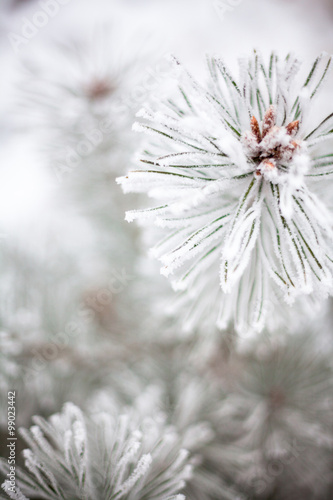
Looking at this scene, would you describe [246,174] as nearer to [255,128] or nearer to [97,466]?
[255,128]

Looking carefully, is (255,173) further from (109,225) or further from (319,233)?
(109,225)

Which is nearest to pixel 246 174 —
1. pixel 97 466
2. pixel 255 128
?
pixel 255 128

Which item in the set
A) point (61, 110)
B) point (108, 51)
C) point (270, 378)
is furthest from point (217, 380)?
point (108, 51)

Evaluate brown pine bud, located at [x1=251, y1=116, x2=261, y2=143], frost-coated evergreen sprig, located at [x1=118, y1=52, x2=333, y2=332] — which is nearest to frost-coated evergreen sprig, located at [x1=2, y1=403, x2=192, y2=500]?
frost-coated evergreen sprig, located at [x1=118, y1=52, x2=333, y2=332]

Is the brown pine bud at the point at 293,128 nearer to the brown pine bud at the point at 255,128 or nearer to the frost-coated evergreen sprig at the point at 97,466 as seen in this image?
the brown pine bud at the point at 255,128

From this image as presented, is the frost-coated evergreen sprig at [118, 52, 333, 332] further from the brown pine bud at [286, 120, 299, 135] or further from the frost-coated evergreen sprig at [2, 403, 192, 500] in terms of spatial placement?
the frost-coated evergreen sprig at [2, 403, 192, 500]
